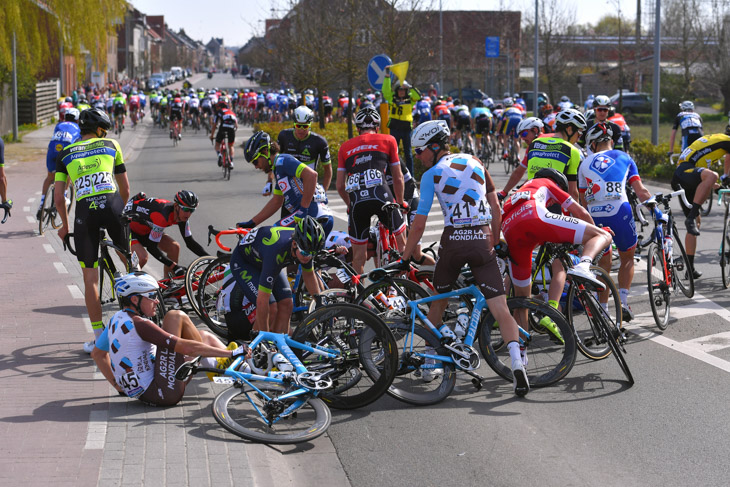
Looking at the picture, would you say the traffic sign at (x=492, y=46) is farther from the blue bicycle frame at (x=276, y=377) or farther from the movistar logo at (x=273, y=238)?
the blue bicycle frame at (x=276, y=377)

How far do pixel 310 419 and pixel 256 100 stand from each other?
4579cm

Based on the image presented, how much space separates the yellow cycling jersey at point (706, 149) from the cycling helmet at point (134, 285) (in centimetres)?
739

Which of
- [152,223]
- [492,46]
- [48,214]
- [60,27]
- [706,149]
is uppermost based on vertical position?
[492,46]

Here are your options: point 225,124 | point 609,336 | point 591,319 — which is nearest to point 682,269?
point 591,319

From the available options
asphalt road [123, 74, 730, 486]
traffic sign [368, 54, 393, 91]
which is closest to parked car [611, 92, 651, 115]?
traffic sign [368, 54, 393, 91]

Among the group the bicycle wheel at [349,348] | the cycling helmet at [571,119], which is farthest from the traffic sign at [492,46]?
the bicycle wheel at [349,348]

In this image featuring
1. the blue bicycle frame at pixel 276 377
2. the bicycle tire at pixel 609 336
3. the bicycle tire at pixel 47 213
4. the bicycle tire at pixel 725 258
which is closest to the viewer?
the blue bicycle frame at pixel 276 377

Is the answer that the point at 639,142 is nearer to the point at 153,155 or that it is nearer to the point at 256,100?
the point at 153,155

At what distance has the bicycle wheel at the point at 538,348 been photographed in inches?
285

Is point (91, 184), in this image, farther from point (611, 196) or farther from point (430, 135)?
point (611, 196)

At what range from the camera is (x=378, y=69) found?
779 inches

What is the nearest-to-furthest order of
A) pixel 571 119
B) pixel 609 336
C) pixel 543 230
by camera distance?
pixel 609 336, pixel 543 230, pixel 571 119

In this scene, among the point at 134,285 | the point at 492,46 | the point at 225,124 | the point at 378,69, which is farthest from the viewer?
the point at 492,46

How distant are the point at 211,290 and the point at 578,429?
396cm
